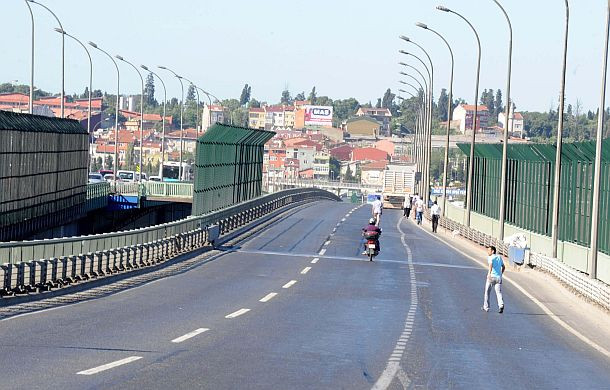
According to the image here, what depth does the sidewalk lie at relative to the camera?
23844 millimetres

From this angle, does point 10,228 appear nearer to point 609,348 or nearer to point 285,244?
point 285,244

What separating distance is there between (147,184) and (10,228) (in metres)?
37.6

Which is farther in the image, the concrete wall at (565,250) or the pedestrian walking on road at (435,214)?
the pedestrian walking on road at (435,214)

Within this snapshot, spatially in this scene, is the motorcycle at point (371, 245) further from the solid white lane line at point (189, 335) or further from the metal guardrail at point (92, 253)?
the solid white lane line at point (189, 335)

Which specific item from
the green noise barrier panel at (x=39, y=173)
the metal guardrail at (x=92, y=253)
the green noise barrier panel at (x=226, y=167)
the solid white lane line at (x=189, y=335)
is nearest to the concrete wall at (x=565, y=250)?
the green noise barrier panel at (x=226, y=167)

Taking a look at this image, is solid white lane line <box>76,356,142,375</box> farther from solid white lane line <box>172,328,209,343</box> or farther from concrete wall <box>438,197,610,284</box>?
concrete wall <box>438,197,610,284</box>

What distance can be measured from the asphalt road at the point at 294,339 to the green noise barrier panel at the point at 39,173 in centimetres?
1541

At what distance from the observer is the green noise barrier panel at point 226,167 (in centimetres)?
4794

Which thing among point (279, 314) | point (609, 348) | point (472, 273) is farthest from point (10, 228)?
point (609, 348)

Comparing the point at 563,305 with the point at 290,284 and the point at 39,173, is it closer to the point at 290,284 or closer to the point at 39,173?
the point at 290,284

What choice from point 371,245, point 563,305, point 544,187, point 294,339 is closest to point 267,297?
point 563,305

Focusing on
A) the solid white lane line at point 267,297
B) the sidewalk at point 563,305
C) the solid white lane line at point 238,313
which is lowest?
the sidewalk at point 563,305

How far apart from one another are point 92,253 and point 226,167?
1048 inches

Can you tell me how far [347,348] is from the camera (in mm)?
18797
